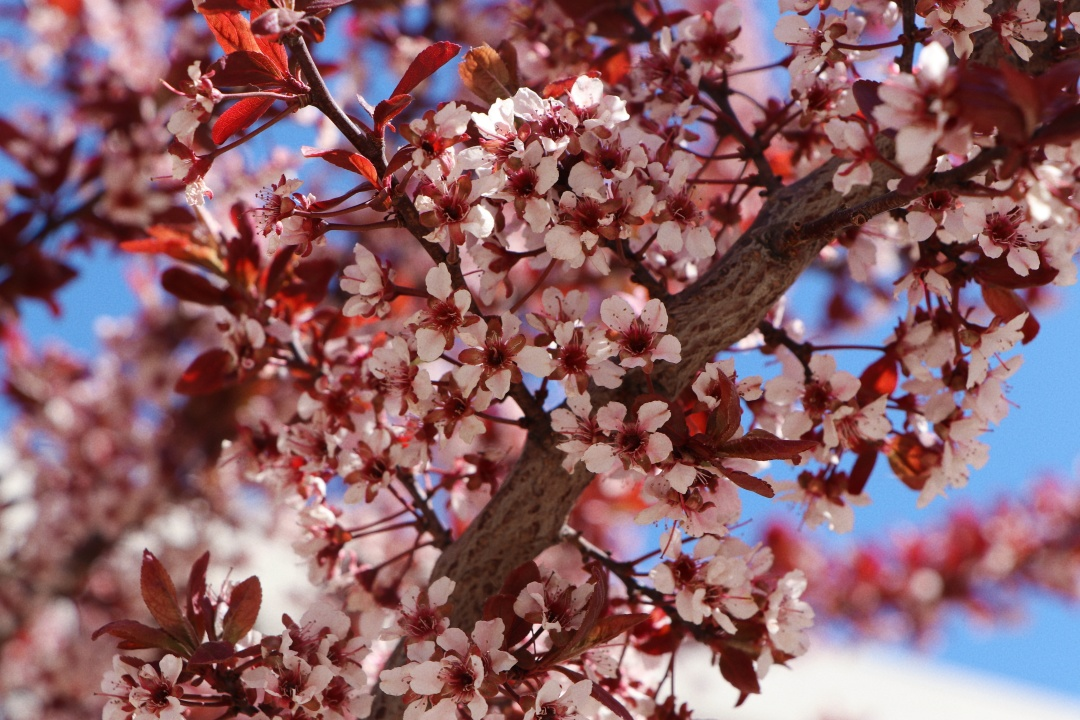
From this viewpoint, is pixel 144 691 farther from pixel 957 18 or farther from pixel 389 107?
pixel 957 18

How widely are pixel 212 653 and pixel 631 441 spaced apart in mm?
402

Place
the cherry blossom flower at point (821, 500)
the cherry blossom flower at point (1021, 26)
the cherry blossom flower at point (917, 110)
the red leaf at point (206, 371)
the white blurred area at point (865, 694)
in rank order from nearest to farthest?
the cherry blossom flower at point (917, 110) → the cherry blossom flower at point (1021, 26) → the cherry blossom flower at point (821, 500) → the red leaf at point (206, 371) → the white blurred area at point (865, 694)

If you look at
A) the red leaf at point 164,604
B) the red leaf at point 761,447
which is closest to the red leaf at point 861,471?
the red leaf at point 761,447

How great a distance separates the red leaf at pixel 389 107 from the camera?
2.56ft

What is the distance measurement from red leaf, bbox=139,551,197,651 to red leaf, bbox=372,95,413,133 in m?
0.46

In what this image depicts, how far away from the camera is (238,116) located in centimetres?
80

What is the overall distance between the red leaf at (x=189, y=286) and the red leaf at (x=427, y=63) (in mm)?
451

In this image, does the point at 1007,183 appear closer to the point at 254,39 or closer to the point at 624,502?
the point at 254,39

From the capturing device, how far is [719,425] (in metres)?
0.77

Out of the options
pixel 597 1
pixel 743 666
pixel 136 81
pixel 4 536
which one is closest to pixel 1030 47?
pixel 597 1

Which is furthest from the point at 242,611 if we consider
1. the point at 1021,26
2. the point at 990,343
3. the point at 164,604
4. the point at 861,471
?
the point at 1021,26

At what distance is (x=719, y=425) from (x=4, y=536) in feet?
8.21

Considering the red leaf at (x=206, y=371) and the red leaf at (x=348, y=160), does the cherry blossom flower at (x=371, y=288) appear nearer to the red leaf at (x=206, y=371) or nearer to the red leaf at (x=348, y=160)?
the red leaf at (x=348, y=160)

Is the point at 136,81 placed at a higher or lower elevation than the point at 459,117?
higher
